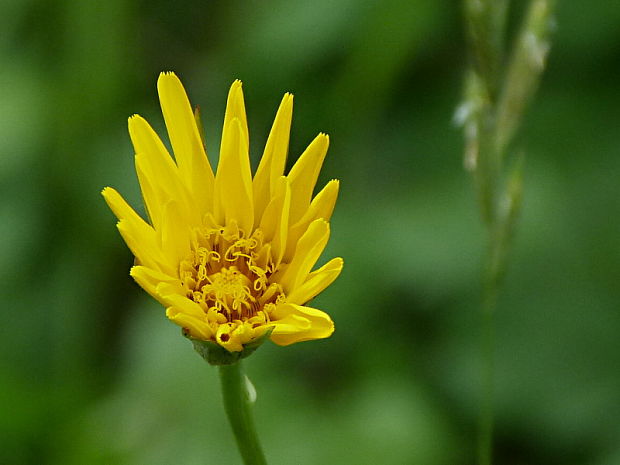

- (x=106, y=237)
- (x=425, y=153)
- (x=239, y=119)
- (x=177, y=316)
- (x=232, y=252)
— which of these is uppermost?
(x=425, y=153)

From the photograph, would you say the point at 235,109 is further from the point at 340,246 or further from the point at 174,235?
the point at 340,246

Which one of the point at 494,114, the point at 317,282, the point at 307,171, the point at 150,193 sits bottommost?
the point at 317,282

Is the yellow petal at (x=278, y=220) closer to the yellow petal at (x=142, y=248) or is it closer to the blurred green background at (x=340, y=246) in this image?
the yellow petal at (x=142, y=248)

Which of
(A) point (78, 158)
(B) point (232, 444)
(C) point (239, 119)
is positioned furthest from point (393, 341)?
(C) point (239, 119)

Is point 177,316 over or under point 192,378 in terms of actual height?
under

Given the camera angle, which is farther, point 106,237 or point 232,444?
point 106,237

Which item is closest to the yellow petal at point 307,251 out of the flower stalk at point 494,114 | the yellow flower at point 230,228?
the yellow flower at point 230,228

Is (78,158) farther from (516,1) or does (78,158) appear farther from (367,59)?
(516,1)

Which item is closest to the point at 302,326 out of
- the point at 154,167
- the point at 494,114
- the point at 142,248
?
the point at 142,248
